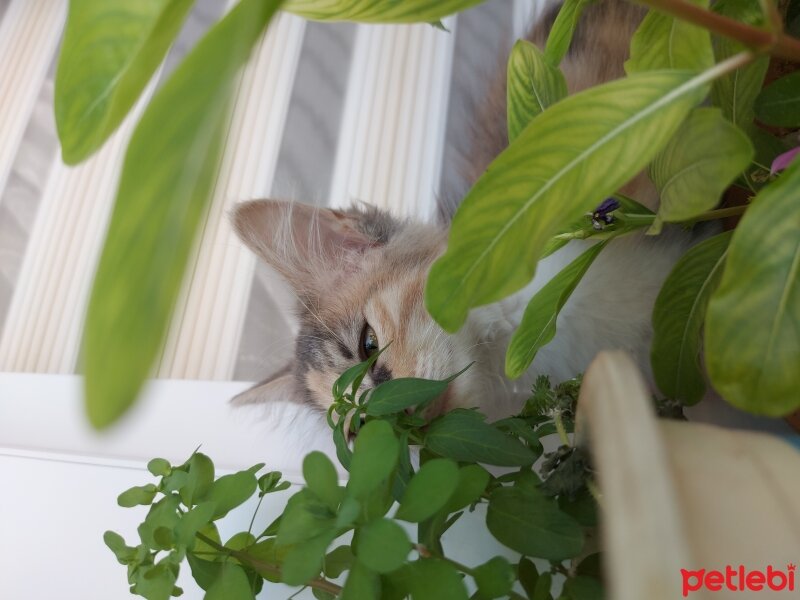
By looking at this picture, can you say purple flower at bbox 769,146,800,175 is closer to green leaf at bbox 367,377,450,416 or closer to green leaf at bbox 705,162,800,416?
green leaf at bbox 705,162,800,416

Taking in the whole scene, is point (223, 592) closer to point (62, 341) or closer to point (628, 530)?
point (628, 530)

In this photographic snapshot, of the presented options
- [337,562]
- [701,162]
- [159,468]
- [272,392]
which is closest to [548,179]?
[701,162]

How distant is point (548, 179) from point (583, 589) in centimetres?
27

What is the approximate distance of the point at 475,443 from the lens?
1.55ft

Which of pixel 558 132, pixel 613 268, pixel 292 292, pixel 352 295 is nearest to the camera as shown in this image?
pixel 558 132

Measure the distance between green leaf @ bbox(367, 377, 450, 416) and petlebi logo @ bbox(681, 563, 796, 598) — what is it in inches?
10.4

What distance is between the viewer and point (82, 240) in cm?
162

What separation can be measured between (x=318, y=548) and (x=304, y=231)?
0.79m

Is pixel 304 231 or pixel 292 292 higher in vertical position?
pixel 304 231

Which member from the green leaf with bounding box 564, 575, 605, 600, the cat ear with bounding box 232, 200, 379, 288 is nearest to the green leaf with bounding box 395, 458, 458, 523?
the green leaf with bounding box 564, 575, 605, 600

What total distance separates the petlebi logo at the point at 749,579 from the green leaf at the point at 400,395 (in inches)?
10.4

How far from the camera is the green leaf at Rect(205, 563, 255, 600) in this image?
1.41 ft

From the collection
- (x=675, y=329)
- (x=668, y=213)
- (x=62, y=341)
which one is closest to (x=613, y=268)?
(x=675, y=329)

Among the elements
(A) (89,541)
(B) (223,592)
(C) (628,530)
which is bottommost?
(A) (89,541)
